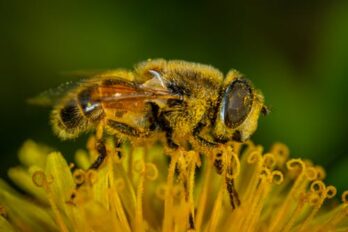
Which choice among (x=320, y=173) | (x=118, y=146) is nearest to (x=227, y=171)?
(x=118, y=146)

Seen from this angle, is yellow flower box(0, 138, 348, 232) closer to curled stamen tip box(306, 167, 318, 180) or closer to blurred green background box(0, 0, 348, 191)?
curled stamen tip box(306, 167, 318, 180)

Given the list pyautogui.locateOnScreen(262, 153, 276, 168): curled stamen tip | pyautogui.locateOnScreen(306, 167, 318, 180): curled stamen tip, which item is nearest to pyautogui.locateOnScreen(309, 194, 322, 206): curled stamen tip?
pyautogui.locateOnScreen(306, 167, 318, 180): curled stamen tip

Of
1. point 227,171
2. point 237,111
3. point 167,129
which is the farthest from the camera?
point 227,171

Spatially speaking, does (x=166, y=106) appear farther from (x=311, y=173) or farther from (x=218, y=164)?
(x=311, y=173)

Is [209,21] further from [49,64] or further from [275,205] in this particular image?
[275,205]

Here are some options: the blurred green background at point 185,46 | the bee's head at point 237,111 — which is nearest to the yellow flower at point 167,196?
the bee's head at point 237,111

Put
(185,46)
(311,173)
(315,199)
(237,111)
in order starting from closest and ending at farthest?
(237,111), (315,199), (311,173), (185,46)
